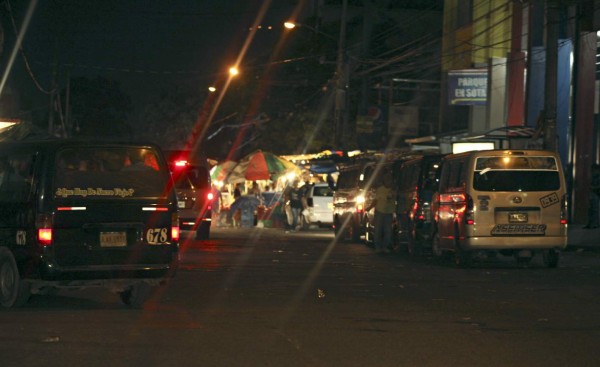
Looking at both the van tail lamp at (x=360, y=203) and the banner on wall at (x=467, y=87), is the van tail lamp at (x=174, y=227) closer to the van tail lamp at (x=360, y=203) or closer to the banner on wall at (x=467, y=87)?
the van tail lamp at (x=360, y=203)

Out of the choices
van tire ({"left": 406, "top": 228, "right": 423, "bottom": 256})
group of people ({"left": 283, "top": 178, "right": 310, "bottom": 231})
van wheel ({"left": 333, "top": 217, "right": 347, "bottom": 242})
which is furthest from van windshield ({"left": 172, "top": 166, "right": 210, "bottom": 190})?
group of people ({"left": 283, "top": 178, "right": 310, "bottom": 231})

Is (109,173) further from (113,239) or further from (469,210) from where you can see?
(469,210)

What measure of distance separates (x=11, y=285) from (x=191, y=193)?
15.9 meters

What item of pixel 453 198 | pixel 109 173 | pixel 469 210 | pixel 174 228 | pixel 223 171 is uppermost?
pixel 223 171

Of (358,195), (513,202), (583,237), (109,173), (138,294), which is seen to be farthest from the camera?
(358,195)

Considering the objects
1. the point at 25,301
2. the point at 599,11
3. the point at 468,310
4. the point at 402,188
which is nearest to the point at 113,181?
the point at 25,301

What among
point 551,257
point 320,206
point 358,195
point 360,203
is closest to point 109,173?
point 551,257

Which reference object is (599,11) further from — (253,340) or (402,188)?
(253,340)

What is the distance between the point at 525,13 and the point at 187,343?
27986 mm

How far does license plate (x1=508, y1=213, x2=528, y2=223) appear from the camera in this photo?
19.6 meters

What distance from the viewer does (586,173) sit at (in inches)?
1232

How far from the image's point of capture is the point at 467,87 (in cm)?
3797

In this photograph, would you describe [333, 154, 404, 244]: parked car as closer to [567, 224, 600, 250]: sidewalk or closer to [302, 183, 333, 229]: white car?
[302, 183, 333, 229]: white car

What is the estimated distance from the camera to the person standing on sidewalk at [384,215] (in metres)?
25.0
